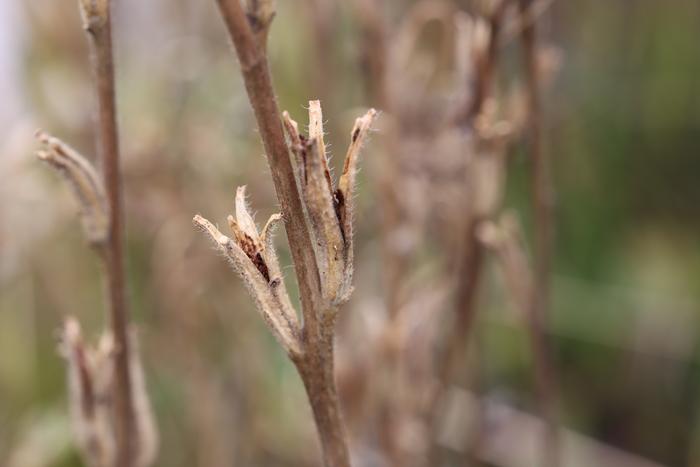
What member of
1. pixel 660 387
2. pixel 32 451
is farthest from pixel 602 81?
pixel 32 451

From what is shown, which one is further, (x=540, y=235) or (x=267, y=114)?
(x=540, y=235)

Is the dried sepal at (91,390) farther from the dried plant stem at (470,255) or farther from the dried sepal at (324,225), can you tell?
the dried plant stem at (470,255)

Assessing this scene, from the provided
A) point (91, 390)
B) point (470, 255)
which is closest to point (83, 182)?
point (91, 390)

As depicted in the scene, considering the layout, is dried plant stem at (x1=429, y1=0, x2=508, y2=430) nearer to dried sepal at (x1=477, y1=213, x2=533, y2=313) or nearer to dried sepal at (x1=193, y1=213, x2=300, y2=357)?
dried sepal at (x1=477, y1=213, x2=533, y2=313)

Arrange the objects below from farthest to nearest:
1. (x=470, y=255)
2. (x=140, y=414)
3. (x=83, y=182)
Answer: (x=470, y=255) → (x=140, y=414) → (x=83, y=182)

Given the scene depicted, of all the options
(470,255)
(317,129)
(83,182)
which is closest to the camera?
(317,129)

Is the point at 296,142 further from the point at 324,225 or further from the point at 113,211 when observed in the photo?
the point at 113,211

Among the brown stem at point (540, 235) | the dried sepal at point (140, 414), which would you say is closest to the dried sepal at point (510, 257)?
the brown stem at point (540, 235)
